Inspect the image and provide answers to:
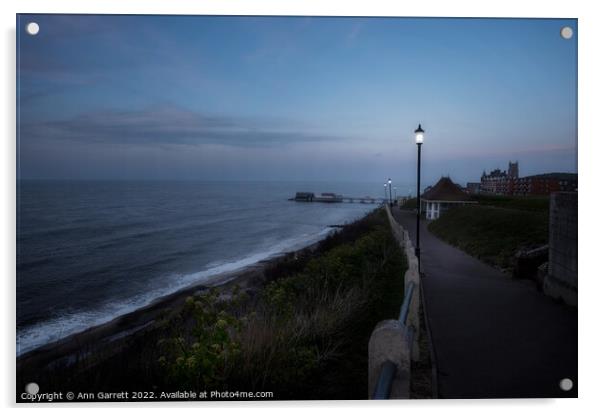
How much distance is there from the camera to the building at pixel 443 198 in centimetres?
2583

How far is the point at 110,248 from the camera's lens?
17172mm

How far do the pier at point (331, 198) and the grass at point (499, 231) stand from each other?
40007 mm

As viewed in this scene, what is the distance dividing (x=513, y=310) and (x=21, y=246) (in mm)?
6393

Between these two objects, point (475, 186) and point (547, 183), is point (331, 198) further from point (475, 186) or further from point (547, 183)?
point (547, 183)

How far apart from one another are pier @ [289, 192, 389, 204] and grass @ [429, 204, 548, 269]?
40007 mm

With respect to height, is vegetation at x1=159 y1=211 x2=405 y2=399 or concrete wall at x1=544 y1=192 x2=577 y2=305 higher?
concrete wall at x1=544 y1=192 x2=577 y2=305

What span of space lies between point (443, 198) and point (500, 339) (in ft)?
74.1

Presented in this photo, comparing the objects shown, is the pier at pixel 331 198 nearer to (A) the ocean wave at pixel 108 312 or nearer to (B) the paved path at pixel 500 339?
(A) the ocean wave at pixel 108 312

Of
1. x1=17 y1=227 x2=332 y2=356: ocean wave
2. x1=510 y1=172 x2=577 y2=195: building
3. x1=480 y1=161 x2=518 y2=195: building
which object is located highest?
x1=480 y1=161 x2=518 y2=195: building

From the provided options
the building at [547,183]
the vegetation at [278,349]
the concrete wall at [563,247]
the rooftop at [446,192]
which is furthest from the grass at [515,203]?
the vegetation at [278,349]

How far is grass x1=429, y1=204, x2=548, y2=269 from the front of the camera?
11844 millimetres

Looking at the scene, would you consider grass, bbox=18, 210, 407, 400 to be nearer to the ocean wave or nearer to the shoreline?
the shoreline

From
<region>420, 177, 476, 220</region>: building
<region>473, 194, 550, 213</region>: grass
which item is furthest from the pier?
<region>473, 194, 550, 213</region>: grass

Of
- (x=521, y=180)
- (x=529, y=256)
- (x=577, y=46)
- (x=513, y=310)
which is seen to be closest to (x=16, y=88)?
(x=577, y=46)
